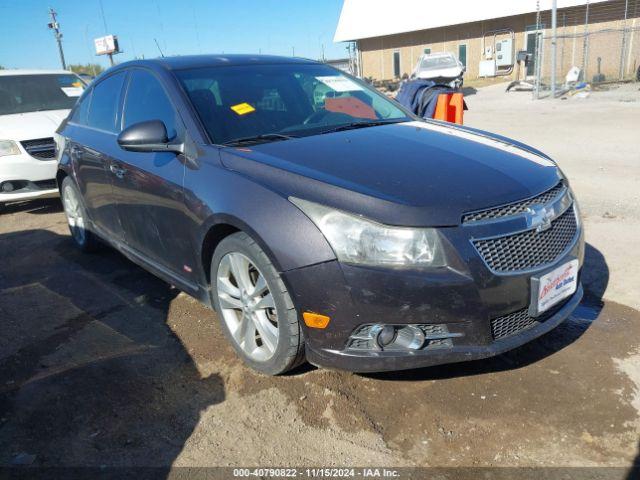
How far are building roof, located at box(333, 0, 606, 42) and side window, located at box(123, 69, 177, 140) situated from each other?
2515 centimetres

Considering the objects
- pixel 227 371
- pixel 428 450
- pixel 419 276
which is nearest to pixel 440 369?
pixel 428 450

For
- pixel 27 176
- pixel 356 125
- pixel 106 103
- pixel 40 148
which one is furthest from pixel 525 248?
pixel 40 148

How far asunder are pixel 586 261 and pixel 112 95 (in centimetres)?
390

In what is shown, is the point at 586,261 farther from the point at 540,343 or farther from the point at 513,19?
the point at 513,19

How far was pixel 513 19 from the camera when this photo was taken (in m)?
26.5

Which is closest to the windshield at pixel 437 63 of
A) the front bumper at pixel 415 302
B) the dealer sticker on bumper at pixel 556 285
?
the dealer sticker on bumper at pixel 556 285

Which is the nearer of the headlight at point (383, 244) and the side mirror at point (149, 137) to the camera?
the headlight at point (383, 244)

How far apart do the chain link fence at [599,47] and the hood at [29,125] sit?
710 inches

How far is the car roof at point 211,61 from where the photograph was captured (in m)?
3.63

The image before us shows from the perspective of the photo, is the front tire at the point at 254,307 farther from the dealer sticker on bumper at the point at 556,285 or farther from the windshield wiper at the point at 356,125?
the dealer sticker on bumper at the point at 556,285

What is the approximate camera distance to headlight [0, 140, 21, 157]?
638 centimetres

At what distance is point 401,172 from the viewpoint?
2604 mm

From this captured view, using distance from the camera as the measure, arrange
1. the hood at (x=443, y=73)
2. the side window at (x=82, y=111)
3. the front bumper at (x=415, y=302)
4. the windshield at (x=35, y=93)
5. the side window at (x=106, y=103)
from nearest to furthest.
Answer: the front bumper at (x=415, y=302) → the side window at (x=106, y=103) → the side window at (x=82, y=111) → the windshield at (x=35, y=93) → the hood at (x=443, y=73)

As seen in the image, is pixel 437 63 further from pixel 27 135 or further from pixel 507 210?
pixel 507 210
